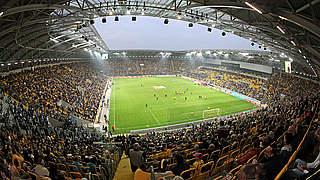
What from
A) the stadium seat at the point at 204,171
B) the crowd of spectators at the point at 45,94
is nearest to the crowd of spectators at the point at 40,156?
the stadium seat at the point at 204,171

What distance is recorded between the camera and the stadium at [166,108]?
499 cm

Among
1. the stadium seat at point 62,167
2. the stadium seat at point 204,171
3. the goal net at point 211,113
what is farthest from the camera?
the goal net at point 211,113

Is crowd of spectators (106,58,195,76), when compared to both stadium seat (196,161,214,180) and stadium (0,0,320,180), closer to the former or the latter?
stadium (0,0,320,180)

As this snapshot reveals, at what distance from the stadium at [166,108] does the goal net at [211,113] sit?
0.58 feet

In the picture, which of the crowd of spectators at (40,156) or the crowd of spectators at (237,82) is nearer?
the crowd of spectators at (40,156)

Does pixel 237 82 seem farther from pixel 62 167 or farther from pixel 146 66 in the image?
pixel 62 167

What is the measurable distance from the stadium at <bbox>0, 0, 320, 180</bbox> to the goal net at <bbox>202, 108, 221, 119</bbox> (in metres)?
0.18

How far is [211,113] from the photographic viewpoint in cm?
2992

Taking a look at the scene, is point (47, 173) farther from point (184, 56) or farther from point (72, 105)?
point (184, 56)

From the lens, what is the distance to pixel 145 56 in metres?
90.8

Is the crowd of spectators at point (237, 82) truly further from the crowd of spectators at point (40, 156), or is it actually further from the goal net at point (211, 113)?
the crowd of spectators at point (40, 156)

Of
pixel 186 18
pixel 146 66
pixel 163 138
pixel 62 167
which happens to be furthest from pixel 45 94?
pixel 146 66

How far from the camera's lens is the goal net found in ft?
94.4

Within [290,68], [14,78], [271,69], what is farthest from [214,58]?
[14,78]
